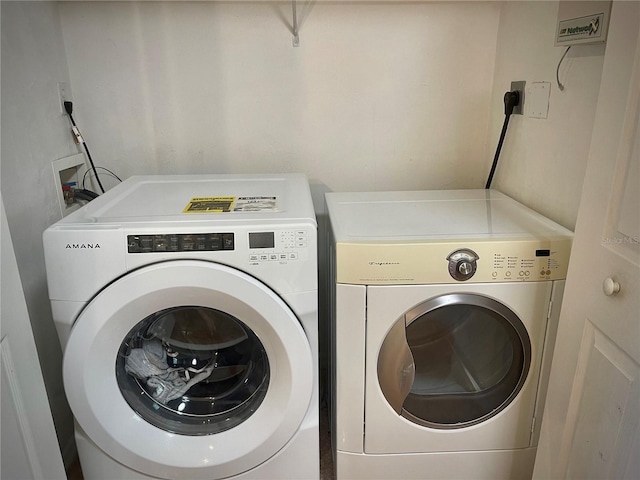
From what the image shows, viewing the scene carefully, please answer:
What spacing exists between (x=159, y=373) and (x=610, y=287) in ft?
3.62

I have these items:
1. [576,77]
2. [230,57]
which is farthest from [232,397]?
[576,77]

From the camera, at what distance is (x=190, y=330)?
1.29 m

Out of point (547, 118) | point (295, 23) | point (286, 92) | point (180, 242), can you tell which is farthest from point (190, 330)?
point (547, 118)

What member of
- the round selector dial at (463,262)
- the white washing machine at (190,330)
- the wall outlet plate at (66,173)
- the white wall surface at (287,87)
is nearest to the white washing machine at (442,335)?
the round selector dial at (463,262)

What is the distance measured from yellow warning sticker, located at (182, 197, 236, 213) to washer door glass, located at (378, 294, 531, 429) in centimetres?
54

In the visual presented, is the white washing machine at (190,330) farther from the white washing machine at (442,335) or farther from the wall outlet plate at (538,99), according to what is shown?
the wall outlet plate at (538,99)

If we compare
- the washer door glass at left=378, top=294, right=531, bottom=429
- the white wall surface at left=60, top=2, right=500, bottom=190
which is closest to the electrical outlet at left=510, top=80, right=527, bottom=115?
the white wall surface at left=60, top=2, right=500, bottom=190

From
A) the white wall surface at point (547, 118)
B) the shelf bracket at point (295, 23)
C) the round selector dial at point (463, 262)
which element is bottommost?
the round selector dial at point (463, 262)

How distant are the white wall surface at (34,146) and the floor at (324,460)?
7 cm

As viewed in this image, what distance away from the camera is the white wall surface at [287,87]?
162 cm

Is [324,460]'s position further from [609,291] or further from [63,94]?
[63,94]

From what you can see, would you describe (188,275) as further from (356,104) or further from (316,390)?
(356,104)

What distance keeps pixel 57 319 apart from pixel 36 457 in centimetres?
30

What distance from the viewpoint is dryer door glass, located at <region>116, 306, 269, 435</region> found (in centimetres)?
125
